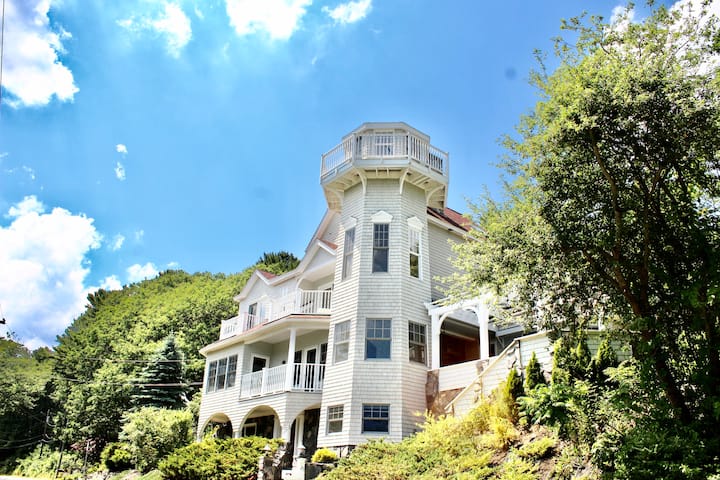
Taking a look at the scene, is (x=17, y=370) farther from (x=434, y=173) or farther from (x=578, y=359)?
(x=578, y=359)

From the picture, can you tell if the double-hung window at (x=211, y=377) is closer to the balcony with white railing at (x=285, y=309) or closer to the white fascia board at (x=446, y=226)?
the balcony with white railing at (x=285, y=309)

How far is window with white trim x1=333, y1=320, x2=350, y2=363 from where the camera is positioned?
62.0 feet

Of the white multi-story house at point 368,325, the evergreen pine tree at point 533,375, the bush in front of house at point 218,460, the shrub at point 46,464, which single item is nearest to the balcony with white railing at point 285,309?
the white multi-story house at point 368,325

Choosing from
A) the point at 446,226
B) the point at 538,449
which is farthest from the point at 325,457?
the point at 446,226

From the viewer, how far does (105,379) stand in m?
36.7

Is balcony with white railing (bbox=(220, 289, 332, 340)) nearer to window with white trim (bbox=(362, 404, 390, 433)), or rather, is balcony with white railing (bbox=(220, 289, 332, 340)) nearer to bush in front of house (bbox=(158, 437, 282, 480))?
window with white trim (bbox=(362, 404, 390, 433))

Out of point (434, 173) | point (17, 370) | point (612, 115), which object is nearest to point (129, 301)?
point (17, 370)

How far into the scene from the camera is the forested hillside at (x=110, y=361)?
113 ft

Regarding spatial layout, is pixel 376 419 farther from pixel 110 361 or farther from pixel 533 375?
pixel 110 361

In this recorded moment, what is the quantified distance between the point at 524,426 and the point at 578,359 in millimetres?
2068

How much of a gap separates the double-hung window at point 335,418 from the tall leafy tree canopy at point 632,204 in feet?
29.0

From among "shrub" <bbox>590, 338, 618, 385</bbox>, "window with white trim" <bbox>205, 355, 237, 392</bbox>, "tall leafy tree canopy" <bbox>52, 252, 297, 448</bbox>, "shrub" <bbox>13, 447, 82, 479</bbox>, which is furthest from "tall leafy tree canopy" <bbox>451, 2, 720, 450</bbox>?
"shrub" <bbox>13, 447, 82, 479</bbox>

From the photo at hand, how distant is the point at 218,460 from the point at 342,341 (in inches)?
209

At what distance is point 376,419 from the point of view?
17.4 meters
